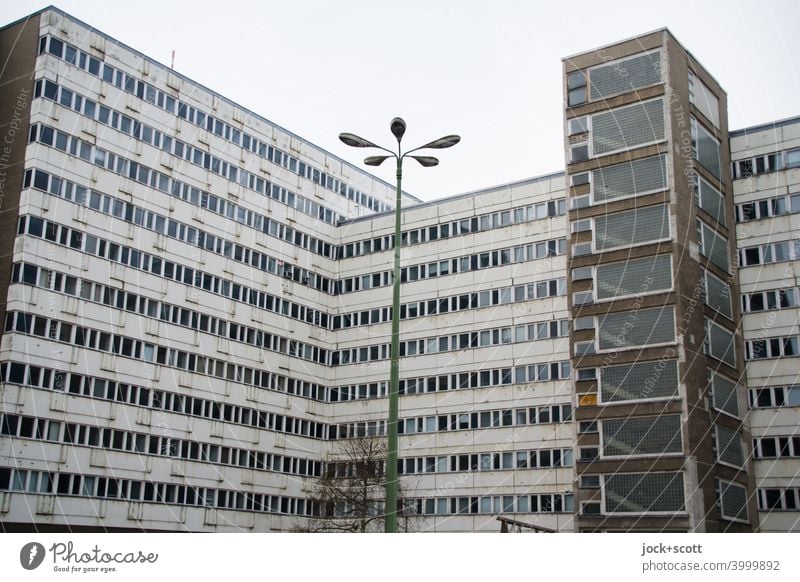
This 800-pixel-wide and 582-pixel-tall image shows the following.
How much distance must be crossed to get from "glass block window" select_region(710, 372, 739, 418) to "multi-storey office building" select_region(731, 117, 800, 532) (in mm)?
3062

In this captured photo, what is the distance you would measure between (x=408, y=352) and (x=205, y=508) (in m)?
20.8

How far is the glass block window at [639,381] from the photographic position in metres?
54.7

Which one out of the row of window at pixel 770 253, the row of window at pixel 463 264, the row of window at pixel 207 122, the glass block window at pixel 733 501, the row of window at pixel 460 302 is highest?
the row of window at pixel 207 122

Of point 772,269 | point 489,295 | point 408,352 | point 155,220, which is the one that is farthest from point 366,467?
point 772,269

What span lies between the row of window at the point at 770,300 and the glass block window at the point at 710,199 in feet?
19.0

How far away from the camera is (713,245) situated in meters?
62.0

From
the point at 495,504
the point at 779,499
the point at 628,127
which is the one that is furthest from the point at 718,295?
the point at 495,504

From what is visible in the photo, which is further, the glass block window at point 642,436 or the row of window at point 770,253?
the row of window at point 770,253

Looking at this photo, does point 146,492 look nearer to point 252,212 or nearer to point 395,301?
point 252,212

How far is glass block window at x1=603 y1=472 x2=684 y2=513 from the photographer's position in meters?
52.8

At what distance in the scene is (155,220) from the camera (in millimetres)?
69625

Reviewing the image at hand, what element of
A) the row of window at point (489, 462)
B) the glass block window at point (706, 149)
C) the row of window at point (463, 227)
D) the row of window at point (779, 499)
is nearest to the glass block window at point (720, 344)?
the row of window at point (779, 499)

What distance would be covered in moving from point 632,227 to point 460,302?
823 inches

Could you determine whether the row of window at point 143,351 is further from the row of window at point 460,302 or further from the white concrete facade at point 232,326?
the row of window at point 460,302
